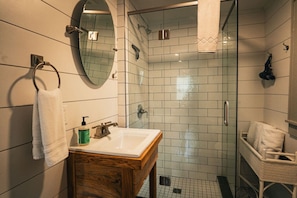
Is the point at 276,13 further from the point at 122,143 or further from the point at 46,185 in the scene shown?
the point at 46,185

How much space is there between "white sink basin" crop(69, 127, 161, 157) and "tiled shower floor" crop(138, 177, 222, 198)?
1.05 meters

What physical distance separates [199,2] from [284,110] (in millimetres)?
1490

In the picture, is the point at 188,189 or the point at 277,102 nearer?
the point at 277,102

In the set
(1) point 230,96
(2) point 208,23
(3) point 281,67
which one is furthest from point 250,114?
(2) point 208,23

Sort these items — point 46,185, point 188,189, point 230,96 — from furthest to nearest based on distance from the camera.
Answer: point 188,189
point 230,96
point 46,185

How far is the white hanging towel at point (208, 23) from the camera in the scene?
1.56 metres

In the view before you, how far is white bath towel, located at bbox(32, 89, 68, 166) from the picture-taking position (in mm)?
828

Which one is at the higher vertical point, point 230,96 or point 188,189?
point 230,96

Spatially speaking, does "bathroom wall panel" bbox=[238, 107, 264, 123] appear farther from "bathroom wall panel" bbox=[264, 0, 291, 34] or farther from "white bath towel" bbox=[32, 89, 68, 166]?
"white bath towel" bbox=[32, 89, 68, 166]

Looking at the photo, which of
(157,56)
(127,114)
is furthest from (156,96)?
(127,114)

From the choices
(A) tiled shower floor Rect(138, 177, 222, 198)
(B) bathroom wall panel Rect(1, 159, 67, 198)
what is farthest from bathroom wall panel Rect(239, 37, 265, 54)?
(B) bathroom wall panel Rect(1, 159, 67, 198)

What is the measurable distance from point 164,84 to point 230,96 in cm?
96

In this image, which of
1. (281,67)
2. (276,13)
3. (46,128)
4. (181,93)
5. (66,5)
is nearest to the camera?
(46,128)

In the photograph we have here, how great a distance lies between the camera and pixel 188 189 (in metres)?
2.26
